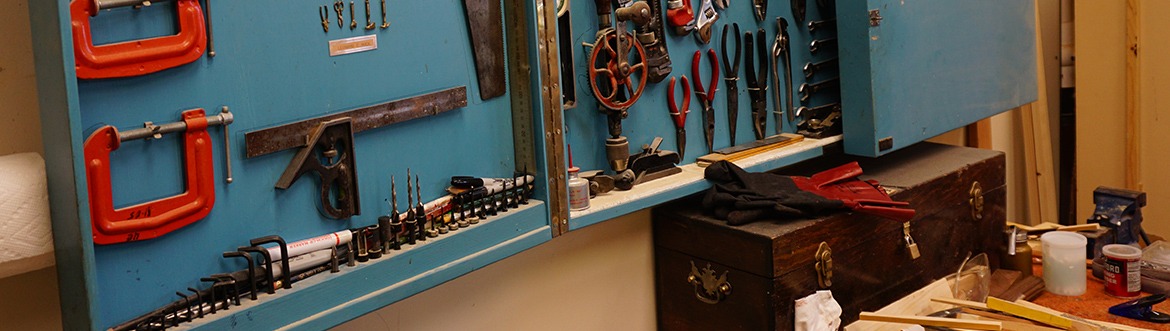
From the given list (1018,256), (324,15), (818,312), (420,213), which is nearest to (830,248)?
(818,312)

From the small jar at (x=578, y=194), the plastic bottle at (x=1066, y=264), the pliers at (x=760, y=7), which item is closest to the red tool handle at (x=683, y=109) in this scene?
the pliers at (x=760, y=7)

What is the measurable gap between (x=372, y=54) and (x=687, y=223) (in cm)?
91

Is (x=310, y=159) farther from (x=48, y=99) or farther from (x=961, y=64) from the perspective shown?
(x=961, y=64)

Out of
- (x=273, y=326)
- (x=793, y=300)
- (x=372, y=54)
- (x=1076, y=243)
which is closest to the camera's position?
(x=273, y=326)

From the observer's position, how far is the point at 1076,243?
247 cm

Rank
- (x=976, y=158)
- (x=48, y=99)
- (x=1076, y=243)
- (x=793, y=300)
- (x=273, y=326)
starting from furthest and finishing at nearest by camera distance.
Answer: (x=976, y=158) → (x=1076, y=243) → (x=793, y=300) → (x=273, y=326) → (x=48, y=99)

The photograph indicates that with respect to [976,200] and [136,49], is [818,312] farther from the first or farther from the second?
[136,49]

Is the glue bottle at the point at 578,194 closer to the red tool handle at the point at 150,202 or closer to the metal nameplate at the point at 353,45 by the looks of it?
the metal nameplate at the point at 353,45

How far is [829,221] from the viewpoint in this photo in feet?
6.97

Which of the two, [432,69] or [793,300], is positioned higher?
[432,69]

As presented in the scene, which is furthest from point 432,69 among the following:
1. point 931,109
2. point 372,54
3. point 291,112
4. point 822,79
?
point 931,109

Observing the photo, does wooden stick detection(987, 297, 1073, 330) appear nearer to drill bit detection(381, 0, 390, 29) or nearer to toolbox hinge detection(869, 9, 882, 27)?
toolbox hinge detection(869, 9, 882, 27)

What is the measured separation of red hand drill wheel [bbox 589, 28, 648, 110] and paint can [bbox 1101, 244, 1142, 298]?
1353 millimetres

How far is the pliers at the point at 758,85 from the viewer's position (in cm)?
230
